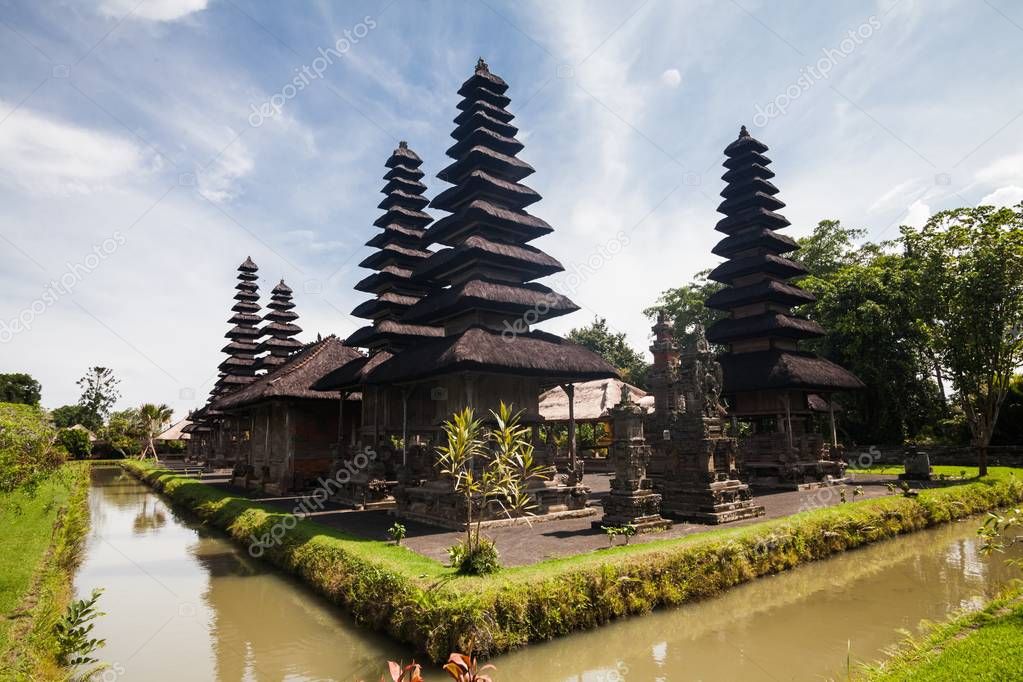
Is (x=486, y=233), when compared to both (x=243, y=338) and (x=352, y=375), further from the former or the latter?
(x=243, y=338)

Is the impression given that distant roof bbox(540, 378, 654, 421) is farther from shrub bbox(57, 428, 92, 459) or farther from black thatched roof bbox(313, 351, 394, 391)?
shrub bbox(57, 428, 92, 459)

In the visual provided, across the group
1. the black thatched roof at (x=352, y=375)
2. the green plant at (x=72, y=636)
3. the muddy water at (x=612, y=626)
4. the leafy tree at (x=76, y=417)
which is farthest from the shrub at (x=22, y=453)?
the leafy tree at (x=76, y=417)

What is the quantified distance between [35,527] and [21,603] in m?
8.10

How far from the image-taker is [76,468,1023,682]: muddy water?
276 inches

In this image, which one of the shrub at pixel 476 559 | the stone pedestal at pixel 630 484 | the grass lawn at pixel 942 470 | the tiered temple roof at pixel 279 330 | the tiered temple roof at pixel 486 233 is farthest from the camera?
the tiered temple roof at pixel 279 330

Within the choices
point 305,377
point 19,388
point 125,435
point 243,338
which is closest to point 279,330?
point 243,338

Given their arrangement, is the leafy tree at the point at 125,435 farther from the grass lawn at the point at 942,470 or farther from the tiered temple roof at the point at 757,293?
the grass lawn at the point at 942,470

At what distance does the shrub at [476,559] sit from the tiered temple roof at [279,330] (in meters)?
33.8

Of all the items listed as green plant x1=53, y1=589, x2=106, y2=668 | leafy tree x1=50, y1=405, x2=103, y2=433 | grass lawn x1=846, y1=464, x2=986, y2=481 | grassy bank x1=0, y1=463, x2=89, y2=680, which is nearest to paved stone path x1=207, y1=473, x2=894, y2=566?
grass lawn x1=846, y1=464, x2=986, y2=481

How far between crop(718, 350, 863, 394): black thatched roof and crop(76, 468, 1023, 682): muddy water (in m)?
7.83

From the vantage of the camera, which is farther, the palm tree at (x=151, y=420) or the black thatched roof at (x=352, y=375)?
the palm tree at (x=151, y=420)

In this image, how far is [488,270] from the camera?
17.4 metres

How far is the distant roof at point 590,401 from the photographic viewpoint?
97.5 feet

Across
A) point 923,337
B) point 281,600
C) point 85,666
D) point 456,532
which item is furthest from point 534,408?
point 923,337
